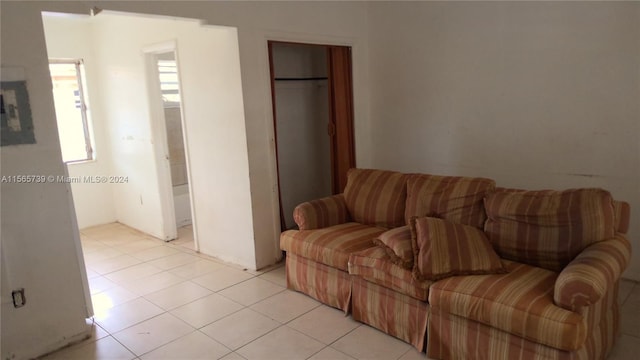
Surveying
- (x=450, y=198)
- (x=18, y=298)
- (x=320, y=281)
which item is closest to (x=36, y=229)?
(x=18, y=298)

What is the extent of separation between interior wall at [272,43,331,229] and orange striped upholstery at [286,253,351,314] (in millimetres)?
1508

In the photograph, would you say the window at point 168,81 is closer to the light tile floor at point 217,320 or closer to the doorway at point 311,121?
the doorway at point 311,121

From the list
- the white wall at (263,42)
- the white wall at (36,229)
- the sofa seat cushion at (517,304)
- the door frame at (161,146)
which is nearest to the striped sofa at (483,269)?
the sofa seat cushion at (517,304)

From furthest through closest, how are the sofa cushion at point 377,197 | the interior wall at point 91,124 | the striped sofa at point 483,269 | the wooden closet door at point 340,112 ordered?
the interior wall at point 91,124 < the wooden closet door at point 340,112 < the sofa cushion at point 377,197 < the striped sofa at point 483,269

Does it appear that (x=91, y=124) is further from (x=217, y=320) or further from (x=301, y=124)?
(x=217, y=320)

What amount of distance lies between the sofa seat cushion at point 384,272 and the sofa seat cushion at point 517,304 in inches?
3.8

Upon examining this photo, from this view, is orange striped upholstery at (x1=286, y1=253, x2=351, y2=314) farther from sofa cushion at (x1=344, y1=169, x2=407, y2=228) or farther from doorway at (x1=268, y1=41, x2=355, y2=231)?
doorway at (x1=268, y1=41, x2=355, y2=231)

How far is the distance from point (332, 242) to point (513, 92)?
1.96 m

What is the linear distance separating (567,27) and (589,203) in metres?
1.56

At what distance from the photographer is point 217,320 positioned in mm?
3008

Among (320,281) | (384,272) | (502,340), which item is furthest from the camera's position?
(320,281)

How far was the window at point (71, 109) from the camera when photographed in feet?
16.7

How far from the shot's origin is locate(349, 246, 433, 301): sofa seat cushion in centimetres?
242

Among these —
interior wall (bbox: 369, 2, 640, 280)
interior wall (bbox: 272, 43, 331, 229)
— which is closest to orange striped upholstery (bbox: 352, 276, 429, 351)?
interior wall (bbox: 369, 2, 640, 280)
